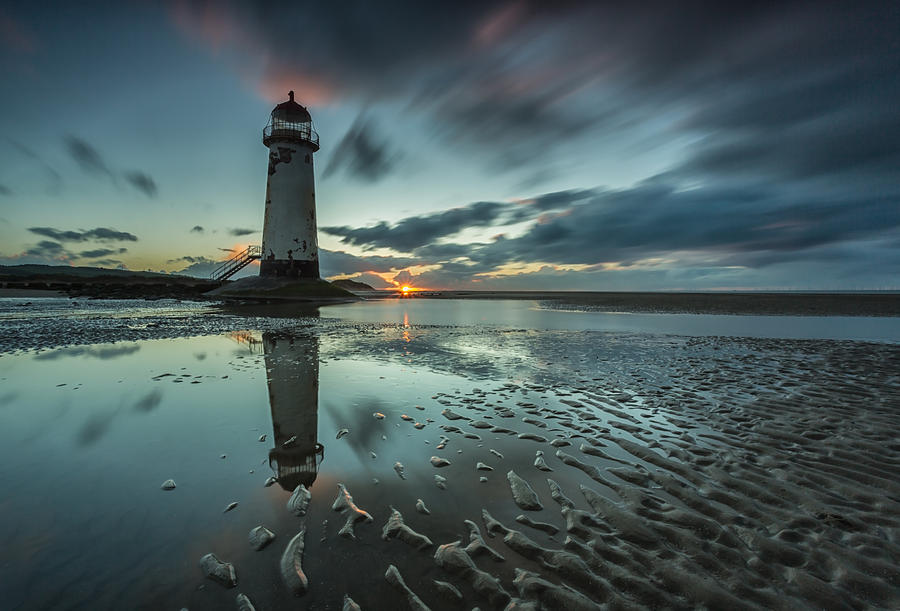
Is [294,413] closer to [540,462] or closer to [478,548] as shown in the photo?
[540,462]

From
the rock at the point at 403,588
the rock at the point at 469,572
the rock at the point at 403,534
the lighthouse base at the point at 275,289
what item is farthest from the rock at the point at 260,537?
the lighthouse base at the point at 275,289

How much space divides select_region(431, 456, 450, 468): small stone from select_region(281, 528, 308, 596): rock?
6.20 ft

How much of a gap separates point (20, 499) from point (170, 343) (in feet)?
37.5

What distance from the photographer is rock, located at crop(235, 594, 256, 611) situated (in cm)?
255

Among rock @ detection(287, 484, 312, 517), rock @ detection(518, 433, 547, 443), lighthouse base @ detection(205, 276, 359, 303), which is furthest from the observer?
lighthouse base @ detection(205, 276, 359, 303)

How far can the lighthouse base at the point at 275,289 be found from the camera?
37625 millimetres

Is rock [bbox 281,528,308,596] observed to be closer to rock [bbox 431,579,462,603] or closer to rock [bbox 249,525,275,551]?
rock [bbox 249,525,275,551]

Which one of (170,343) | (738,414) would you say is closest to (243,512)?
(738,414)

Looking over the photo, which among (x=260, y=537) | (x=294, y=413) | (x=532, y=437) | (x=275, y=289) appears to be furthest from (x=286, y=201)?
(x=260, y=537)

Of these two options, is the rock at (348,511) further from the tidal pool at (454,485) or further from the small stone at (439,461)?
the small stone at (439,461)

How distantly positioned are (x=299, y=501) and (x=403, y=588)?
1751 millimetres

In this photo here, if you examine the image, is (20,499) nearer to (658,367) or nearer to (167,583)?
(167,583)

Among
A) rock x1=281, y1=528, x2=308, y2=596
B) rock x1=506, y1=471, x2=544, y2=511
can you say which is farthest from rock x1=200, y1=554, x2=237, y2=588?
rock x1=506, y1=471, x2=544, y2=511

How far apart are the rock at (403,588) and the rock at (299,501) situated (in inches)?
51.0
